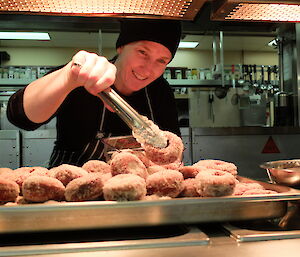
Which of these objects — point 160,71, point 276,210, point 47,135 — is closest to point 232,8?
point 276,210

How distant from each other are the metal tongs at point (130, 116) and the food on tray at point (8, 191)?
31 centimetres

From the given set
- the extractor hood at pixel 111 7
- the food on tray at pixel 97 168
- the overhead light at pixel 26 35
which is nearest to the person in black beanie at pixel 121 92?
the extractor hood at pixel 111 7

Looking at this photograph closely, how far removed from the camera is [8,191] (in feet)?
2.64

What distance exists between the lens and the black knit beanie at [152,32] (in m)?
1.65

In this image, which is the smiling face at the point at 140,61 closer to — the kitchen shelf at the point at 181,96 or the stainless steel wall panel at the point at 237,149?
the stainless steel wall panel at the point at 237,149

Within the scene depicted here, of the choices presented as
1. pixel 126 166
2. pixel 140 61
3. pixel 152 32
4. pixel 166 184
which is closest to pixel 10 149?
pixel 140 61

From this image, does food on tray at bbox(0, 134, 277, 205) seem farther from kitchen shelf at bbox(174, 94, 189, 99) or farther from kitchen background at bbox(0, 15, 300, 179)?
kitchen shelf at bbox(174, 94, 189, 99)

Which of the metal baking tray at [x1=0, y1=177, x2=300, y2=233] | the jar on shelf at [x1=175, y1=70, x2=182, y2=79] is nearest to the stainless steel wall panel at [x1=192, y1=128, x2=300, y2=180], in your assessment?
the jar on shelf at [x1=175, y1=70, x2=182, y2=79]

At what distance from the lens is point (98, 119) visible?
1815 mm

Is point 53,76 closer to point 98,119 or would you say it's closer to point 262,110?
point 98,119

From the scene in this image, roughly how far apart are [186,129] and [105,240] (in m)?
2.98

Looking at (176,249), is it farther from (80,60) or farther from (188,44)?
(188,44)

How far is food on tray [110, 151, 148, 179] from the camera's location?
0.89 m

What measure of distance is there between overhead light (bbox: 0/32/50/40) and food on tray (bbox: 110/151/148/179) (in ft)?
15.1
